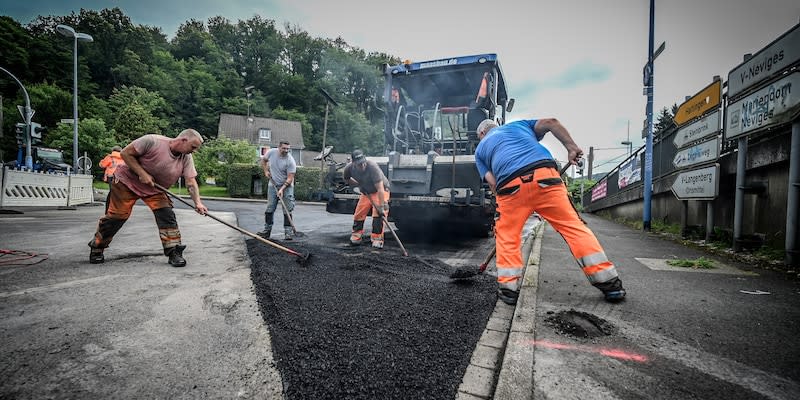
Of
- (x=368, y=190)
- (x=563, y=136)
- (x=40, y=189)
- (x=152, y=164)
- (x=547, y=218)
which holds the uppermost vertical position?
(x=563, y=136)

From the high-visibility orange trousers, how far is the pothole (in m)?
0.38

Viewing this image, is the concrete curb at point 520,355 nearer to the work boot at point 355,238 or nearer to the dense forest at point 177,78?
the work boot at point 355,238

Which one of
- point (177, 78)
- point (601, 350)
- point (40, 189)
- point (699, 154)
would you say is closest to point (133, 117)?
point (177, 78)

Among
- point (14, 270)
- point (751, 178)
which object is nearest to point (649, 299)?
point (751, 178)

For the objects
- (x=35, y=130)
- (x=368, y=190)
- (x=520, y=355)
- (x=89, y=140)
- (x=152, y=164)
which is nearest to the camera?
(x=520, y=355)

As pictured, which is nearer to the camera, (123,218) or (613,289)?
(613,289)

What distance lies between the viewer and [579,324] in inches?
86.0

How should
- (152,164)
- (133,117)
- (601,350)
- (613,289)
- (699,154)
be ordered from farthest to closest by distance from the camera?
(133,117), (699,154), (152,164), (613,289), (601,350)

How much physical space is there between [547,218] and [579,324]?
871 mm

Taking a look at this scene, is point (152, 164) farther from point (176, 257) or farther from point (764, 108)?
point (764, 108)

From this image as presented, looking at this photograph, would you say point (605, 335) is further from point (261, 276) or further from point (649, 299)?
point (261, 276)

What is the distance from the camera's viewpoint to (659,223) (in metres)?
8.57

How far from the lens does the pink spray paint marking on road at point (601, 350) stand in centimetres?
175

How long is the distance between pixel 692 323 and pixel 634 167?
1076 cm
